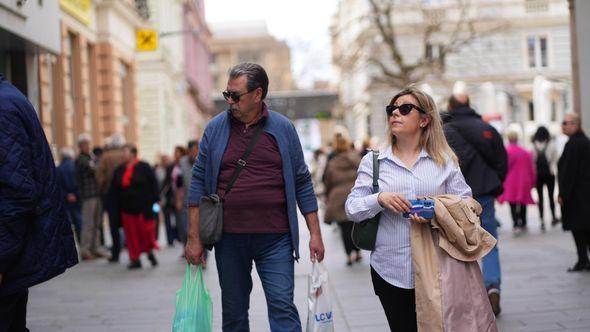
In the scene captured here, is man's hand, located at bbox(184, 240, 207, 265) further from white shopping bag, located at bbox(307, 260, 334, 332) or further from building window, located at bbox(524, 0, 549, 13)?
building window, located at bbox(524, 0, 549, 13)

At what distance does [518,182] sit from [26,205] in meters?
13.0

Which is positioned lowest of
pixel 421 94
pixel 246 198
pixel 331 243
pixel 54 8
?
pixel 331 243

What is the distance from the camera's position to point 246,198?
5.39 m

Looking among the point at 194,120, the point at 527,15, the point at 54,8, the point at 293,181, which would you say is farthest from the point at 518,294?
the point at 194,120

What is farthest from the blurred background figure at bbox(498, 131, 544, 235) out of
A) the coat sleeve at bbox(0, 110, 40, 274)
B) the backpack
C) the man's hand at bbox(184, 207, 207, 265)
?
the coat sleeve at bbox(0, 110, 40, 274)

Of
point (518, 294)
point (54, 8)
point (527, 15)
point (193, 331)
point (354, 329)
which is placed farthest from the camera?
point (527, 15)

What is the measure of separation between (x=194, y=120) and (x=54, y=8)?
42.6 m

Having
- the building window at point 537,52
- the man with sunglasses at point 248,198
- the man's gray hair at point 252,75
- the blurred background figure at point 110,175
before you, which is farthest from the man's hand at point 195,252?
the building window at point 537,52

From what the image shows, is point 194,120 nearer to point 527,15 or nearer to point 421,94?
point 527,15

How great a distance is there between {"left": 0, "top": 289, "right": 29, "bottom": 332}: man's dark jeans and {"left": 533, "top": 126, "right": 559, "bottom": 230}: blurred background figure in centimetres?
1291

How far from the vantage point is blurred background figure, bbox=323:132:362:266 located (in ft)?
42.5

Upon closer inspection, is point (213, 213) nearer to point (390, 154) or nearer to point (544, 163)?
point (390, 154)

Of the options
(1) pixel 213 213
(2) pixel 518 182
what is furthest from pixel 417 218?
(2) pixel 518 182

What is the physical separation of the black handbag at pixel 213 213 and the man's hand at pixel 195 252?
6 centimetres
